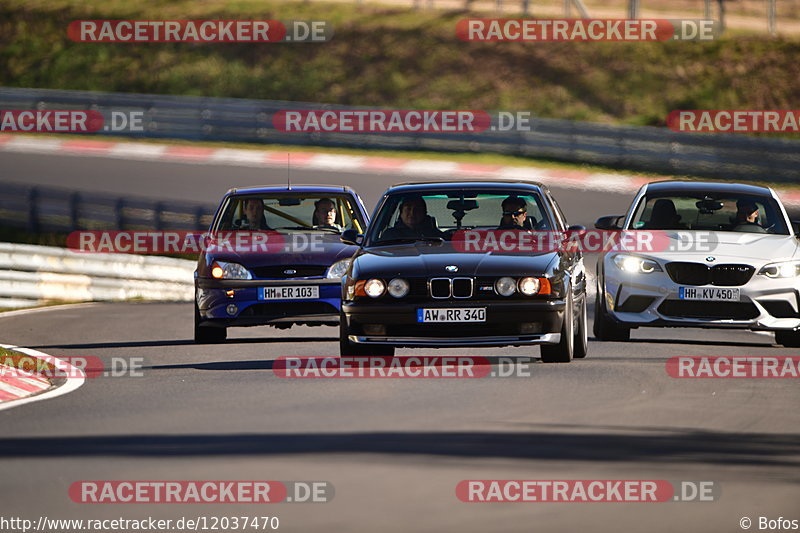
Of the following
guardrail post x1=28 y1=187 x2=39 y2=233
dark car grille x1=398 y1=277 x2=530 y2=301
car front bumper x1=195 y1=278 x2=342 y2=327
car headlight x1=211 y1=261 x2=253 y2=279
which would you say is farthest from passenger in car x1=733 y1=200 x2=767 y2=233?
guardrail post x1=28 y1=187 x2=39 y2=233

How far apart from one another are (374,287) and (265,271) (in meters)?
2.59

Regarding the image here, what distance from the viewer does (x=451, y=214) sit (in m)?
12.9

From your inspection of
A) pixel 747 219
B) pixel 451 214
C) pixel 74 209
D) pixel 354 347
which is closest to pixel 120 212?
pixel 74 209

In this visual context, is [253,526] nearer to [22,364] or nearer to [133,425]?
[133,425]

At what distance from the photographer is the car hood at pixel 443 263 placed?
38.4ft

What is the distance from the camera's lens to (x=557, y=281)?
11.8m

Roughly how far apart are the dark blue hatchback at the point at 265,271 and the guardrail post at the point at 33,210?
12.3 meters

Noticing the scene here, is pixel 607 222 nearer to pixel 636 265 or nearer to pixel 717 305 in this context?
pixel 636 265

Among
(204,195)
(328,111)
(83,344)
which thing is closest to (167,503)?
(83,344)

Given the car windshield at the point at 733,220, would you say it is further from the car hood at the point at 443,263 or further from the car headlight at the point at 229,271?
the car headlight at the point at 229,271

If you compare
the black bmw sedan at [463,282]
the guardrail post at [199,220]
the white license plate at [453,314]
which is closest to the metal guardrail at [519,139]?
the guardrail post at [199,220]

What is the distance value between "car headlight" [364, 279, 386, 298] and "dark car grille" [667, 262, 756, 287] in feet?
9.67

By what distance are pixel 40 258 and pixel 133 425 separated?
13.3m

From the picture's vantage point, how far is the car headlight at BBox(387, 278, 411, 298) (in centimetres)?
1169
